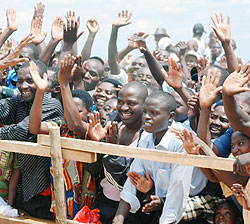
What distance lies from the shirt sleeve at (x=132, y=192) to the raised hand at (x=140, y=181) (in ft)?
0.24

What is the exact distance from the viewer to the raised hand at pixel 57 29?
Result: 6.57 meters

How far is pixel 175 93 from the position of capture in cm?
523

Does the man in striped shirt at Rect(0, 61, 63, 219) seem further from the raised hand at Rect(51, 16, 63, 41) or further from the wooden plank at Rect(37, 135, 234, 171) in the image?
the raised hand at Rect(51, 16, 63, 41)

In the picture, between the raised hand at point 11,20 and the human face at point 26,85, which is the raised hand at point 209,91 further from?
the raised hand at point 11,20

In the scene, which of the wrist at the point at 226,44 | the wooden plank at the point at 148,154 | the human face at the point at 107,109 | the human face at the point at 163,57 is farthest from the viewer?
the human face at the point at 163,57

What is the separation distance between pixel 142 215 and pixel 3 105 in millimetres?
1643

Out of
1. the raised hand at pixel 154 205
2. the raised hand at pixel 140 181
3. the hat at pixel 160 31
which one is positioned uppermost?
the hat at pixel 160 31

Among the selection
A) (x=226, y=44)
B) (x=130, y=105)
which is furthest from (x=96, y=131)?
(x=226, y=44)

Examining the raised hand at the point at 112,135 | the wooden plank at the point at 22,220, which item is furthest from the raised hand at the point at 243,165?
the wooden plank at the point at 22,220

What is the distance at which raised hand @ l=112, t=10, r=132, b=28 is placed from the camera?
7863mm

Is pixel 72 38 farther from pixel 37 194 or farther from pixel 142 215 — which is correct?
pixel 142 215

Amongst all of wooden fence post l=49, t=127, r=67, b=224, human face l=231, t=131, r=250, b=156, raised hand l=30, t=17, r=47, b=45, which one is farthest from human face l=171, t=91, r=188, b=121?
raised hand l=30, t=17, r=47, b=45

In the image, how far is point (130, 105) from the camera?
4504mm

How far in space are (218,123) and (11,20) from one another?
3620mm
